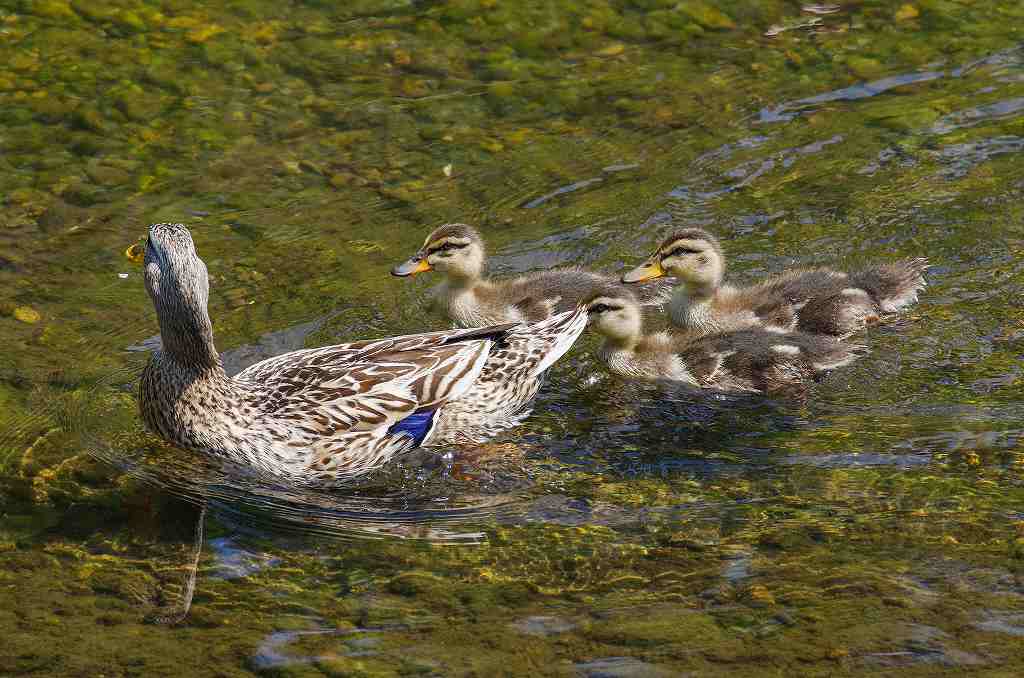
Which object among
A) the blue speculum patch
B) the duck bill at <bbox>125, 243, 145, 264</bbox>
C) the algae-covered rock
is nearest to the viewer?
the blue speculum patch

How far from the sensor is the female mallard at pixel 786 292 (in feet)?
23.3

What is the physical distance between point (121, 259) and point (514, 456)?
2.92 metres

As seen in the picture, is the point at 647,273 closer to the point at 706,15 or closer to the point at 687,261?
the point at 687,261

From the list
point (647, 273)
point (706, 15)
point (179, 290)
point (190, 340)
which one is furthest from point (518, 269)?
point (706, 15)

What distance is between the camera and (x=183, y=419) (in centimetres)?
593

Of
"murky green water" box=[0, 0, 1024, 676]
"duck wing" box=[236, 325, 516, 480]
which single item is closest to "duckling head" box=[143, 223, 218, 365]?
"duck wing" box=[236, 325, 516, 480]

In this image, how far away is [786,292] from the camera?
7223 mm

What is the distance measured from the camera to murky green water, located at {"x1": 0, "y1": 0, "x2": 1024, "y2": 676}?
189 inches

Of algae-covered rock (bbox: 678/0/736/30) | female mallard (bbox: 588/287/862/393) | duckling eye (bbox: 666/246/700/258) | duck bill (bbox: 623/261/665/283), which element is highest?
algae-covered rock (bbox: 678/0/736/30)

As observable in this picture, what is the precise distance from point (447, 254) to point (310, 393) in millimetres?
1546

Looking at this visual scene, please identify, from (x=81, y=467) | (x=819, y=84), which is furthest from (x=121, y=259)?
(x=819, y=84)

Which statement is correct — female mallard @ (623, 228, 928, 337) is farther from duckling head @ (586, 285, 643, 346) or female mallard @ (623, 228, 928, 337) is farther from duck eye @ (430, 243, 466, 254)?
duck eye @ (430, 243, 466, 254)

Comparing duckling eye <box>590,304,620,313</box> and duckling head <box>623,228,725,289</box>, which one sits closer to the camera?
duckling eye <box>590,304,620,313</box>

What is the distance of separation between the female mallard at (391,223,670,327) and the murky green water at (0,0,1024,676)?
33cm
